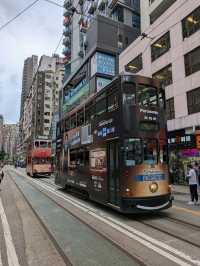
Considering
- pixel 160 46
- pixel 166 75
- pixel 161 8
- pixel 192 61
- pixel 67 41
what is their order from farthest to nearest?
pixel 67 41, pixel 161 8, pixel 160 46, pixel 166 75, pixel 192 61

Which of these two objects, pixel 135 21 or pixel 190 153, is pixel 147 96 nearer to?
pixel 190 153

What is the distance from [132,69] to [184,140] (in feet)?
39.2

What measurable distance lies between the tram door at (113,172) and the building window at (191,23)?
53.7ft

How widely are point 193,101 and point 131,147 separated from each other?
558 inches

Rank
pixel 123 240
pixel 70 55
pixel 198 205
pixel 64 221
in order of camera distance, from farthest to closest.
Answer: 1. pixel 70 55
2. pixel 198 205
3. pixel 64 221
4. pixel 123 240

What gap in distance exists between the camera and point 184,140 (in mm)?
21359

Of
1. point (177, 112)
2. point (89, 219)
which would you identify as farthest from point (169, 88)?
point (89, 219)

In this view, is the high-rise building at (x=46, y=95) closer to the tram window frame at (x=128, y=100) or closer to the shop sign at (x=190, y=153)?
the shop sign at (x=190, y=153)

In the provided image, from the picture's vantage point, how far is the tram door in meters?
8.59

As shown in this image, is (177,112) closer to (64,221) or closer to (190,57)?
(190,57)

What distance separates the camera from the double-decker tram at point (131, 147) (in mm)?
8164

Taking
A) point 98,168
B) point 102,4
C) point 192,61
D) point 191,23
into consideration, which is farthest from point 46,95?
point 98,168

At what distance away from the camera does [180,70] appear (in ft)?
72.7

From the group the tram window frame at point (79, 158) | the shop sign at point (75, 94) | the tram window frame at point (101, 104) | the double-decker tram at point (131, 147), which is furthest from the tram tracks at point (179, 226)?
the shop sign at point (75, 94)
